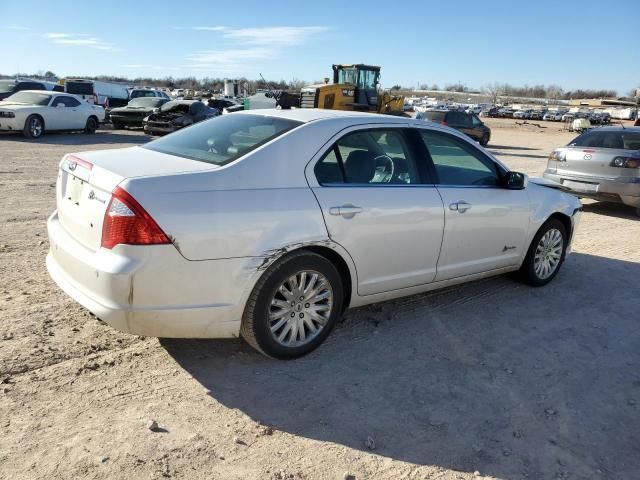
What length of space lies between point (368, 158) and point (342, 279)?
94 centimetres

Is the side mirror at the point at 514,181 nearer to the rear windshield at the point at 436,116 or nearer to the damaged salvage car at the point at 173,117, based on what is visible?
the damaged salvage car at the point at 173,117

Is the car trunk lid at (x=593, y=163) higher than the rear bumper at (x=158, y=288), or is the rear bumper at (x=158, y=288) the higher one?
the car trunk lid at (x=593, y=163)

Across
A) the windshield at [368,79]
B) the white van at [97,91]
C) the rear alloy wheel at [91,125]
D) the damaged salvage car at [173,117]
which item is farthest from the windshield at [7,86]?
the windshield at [368,79]

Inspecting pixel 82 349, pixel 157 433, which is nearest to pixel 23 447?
pixel 157 433

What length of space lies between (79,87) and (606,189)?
82.9 ft

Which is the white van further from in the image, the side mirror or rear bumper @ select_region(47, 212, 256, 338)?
rear bumper @ select_region(47, 212, 256, 338)

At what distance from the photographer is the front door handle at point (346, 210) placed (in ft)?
12.1

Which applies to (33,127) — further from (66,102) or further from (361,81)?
(361,81)

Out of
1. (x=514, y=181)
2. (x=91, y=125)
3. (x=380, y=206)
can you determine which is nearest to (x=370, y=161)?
(x=380, y=206)

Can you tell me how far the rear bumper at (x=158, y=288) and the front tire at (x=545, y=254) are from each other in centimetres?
318

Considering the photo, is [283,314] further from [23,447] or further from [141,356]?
[23,447]

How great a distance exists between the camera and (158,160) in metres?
3.67

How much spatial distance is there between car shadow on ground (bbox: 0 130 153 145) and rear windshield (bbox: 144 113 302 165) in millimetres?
14392

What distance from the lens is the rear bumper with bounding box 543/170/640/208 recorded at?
9.20 metres
